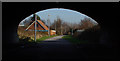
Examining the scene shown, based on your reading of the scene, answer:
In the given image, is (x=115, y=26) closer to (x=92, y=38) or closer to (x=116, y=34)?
(x=116, y=34)

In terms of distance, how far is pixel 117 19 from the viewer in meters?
12.6

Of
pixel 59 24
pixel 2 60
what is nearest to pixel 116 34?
pixel 2 60

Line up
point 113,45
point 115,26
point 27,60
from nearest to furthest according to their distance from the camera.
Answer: point 27,60
point 115,26
point 113,45

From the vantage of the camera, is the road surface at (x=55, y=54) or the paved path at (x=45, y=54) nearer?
the road surface at (x=55, y=54)

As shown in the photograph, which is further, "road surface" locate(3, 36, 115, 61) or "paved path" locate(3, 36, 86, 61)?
"paved path" locate(3, 36, 86, 61)

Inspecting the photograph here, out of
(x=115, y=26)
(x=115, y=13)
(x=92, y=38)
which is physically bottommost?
(x=92, y=38)

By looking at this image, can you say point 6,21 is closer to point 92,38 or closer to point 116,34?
point 116,34

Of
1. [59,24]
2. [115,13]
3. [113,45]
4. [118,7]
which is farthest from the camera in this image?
[59,24]

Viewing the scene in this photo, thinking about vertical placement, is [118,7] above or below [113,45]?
above

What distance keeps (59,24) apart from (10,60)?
83.4 meters

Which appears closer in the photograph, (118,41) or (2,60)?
(2,60)

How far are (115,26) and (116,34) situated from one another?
2.18 feet

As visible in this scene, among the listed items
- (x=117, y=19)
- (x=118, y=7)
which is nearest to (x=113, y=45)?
(x=117, y=19)

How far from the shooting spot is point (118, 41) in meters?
12.9
